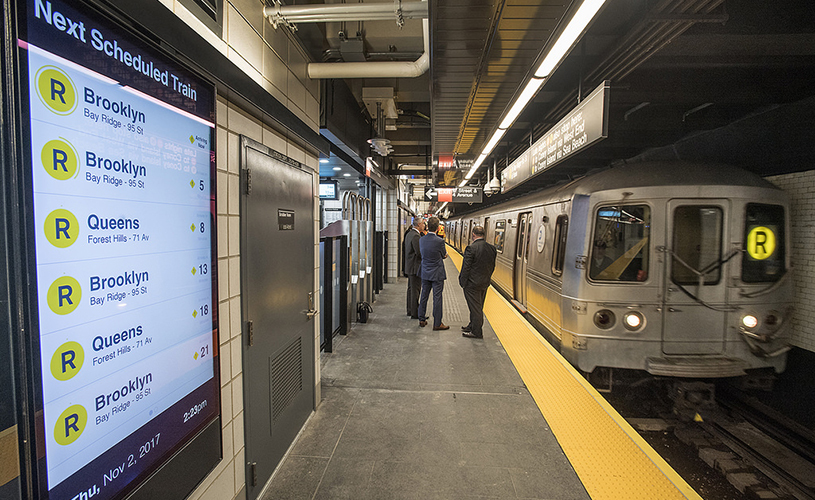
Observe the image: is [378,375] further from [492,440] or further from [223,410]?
[223,410]

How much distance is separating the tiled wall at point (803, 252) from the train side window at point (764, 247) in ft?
0.62

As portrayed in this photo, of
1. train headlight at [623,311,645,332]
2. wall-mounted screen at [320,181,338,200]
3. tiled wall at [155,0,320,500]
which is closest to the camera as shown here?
tiled wall at [155,0,320,500]

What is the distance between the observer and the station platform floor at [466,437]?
2.48 m

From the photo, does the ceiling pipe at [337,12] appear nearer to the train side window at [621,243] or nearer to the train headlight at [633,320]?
the train side window at [621,243]

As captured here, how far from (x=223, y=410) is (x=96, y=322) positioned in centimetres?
114

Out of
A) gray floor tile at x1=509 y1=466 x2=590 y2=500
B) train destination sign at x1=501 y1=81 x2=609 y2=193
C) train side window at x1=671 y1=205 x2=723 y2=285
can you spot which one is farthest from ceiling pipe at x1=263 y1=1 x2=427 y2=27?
gray floor tile at x1=509 y1=466 x2=590 y2=500

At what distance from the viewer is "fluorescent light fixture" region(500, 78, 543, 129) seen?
3217 millimetres

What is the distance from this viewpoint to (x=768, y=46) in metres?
3.27

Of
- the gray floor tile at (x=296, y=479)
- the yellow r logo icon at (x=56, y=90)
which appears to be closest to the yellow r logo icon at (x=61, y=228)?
the yellow r logo icon at (x=56, y=90)

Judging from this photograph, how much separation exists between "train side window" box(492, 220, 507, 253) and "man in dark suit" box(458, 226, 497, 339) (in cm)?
344

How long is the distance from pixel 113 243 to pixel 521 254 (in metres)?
6.67

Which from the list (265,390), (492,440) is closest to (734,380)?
(492,440)

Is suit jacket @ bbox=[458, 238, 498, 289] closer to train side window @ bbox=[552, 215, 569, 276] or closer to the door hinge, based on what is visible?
train side window @ bbox=[552, 215, 569, 276]

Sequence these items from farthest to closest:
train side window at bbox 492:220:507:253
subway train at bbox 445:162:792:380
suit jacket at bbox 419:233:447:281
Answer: train side window at bbox 492:220:507:253, suit jacket at bbox 419:233:447:281, subway train at bbox 445:162:792:380
